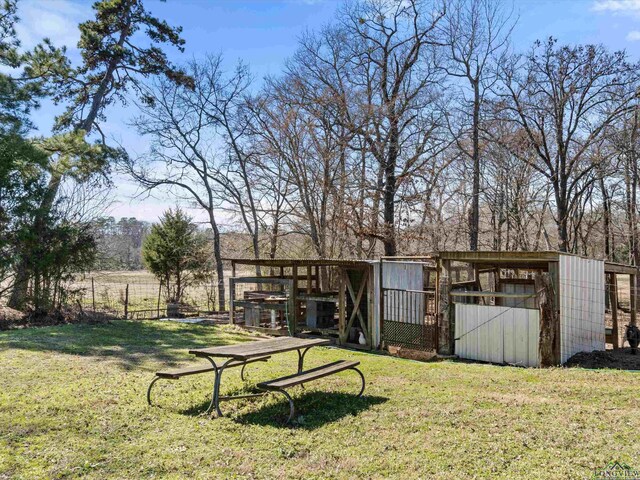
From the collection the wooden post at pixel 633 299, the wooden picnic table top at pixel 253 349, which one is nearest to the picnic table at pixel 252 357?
the wooden picnic table top at pixel 253 349

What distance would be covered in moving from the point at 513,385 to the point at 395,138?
46.4ft

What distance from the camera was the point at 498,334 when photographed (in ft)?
32.2

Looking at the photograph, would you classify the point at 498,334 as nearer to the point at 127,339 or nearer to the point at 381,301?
the point at 381,301

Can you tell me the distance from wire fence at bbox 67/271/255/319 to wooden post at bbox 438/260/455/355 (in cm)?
814

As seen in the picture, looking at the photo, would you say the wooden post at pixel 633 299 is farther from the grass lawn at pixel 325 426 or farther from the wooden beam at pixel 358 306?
the wooden beam at pixel 358 306

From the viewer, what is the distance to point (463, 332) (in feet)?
34.0

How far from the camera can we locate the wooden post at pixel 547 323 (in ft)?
29.7

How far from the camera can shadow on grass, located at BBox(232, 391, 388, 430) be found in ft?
16.1

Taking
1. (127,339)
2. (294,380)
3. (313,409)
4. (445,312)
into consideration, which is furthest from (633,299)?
(127,339)

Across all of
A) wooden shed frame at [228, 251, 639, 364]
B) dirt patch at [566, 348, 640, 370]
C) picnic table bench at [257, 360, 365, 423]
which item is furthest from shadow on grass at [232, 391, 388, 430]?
dirt patch at [566, 348, 640, 370]

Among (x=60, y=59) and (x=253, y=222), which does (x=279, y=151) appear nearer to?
(x=253, y=222)

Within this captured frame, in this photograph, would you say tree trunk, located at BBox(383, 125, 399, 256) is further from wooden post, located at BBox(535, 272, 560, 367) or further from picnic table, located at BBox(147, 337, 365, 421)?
picnic table, located at BBox(147, 337, 365, 421)

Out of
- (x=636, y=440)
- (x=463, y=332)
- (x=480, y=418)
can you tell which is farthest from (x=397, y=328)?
(x=636, y=440)

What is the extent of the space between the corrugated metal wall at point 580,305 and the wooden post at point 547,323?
19 centimetres
